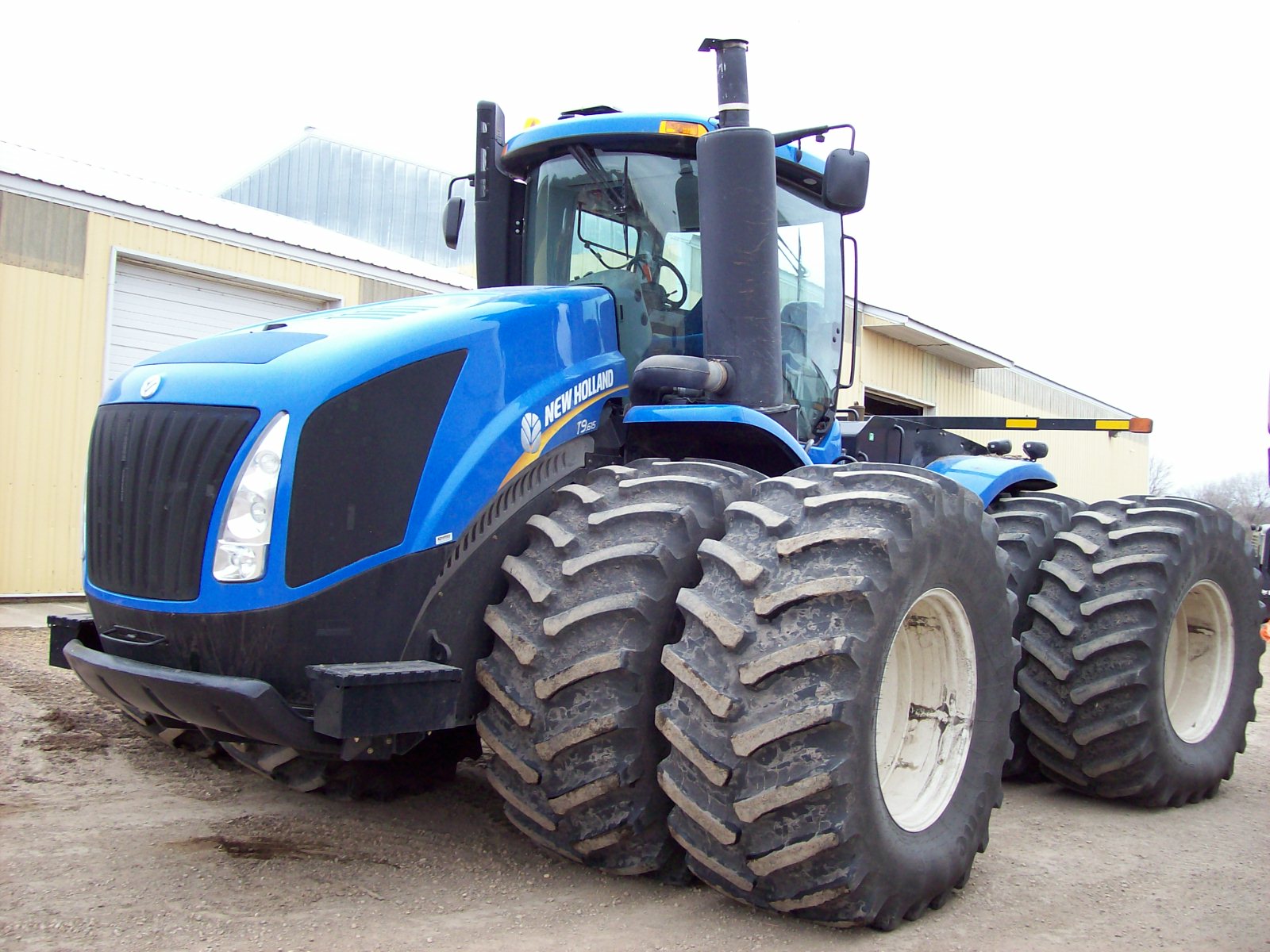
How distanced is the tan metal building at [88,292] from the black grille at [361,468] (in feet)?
19.2

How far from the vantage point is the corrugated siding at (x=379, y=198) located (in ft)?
60.5

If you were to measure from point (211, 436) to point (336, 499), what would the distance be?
414mm

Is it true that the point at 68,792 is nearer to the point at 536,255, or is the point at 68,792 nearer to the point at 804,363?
the point at 536,255

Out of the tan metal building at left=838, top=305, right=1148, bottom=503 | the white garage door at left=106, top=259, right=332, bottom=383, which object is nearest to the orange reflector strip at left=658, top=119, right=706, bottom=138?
the white garage door at left=106, top=259, right=332, bottom=383

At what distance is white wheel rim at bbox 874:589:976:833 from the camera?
395cm

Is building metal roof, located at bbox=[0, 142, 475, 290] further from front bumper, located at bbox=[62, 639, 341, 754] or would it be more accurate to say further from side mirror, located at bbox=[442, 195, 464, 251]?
front bumper, located at bbox=[62, 639, 341, 754]

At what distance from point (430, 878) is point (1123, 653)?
10.1 feet

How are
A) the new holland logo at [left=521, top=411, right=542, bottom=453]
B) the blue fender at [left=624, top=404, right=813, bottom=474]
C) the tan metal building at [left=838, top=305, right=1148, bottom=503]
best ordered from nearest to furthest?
the new holland logo at [left=521, top=411, right=542, bottom=453] → the blue fender at [left=624, top=404, right=813, bottom=474] → the tan metal building at [left=838, top=305, right=1148, bottom=503]

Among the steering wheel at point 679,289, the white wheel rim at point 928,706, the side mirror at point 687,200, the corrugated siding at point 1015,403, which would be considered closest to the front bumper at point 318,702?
the white wheel rim at point 928,706

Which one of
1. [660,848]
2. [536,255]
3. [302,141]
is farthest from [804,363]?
[302,141]

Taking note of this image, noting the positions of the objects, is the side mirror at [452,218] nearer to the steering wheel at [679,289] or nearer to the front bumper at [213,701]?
the steering wheel at [679,289]

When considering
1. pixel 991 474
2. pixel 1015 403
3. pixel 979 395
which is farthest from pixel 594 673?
pixel 1015 403

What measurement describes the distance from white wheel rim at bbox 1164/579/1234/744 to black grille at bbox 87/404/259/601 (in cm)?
452

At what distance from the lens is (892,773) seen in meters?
3.99
